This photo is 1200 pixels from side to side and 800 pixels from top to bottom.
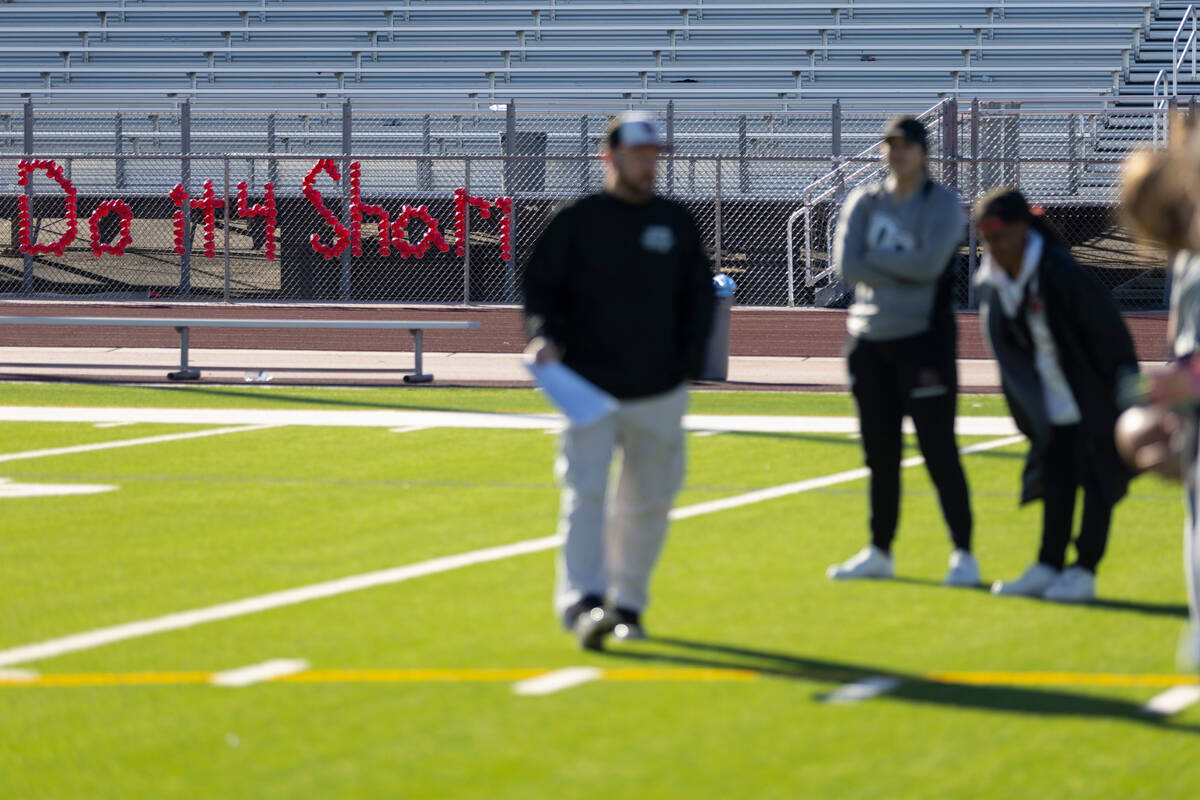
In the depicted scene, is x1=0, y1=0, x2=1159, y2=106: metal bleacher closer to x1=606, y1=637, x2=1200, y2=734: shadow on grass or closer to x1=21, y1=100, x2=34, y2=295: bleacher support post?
x1=21, y1=100, x2=34, y2=295: bleacher support post

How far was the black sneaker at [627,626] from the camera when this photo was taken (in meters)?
6.07

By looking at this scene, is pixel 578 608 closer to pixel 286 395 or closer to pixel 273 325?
Answer: pixel 286 395

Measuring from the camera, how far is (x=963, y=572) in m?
7.09

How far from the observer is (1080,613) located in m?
6.60

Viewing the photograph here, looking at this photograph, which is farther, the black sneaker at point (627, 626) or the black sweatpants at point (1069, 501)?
the black sweatpants at point (1069, 501)

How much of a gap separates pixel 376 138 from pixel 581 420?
67.3 ft

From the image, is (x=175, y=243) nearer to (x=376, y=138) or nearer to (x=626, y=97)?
(x=376, y=138)

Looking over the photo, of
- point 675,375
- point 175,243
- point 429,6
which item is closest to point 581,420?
point 675,375

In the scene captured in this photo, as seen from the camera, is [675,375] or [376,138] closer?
[675,375]

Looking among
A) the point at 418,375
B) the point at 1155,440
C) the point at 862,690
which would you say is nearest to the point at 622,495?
the point at 862,690

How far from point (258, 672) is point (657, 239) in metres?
1.89

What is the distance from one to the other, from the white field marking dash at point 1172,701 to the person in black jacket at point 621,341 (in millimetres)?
1700

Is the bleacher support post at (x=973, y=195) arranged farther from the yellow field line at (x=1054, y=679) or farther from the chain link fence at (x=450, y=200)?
the yellow field line at (x=1054, y=679)

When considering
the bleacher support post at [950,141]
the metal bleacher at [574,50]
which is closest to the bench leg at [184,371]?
the bleacher support post at [950,141]
